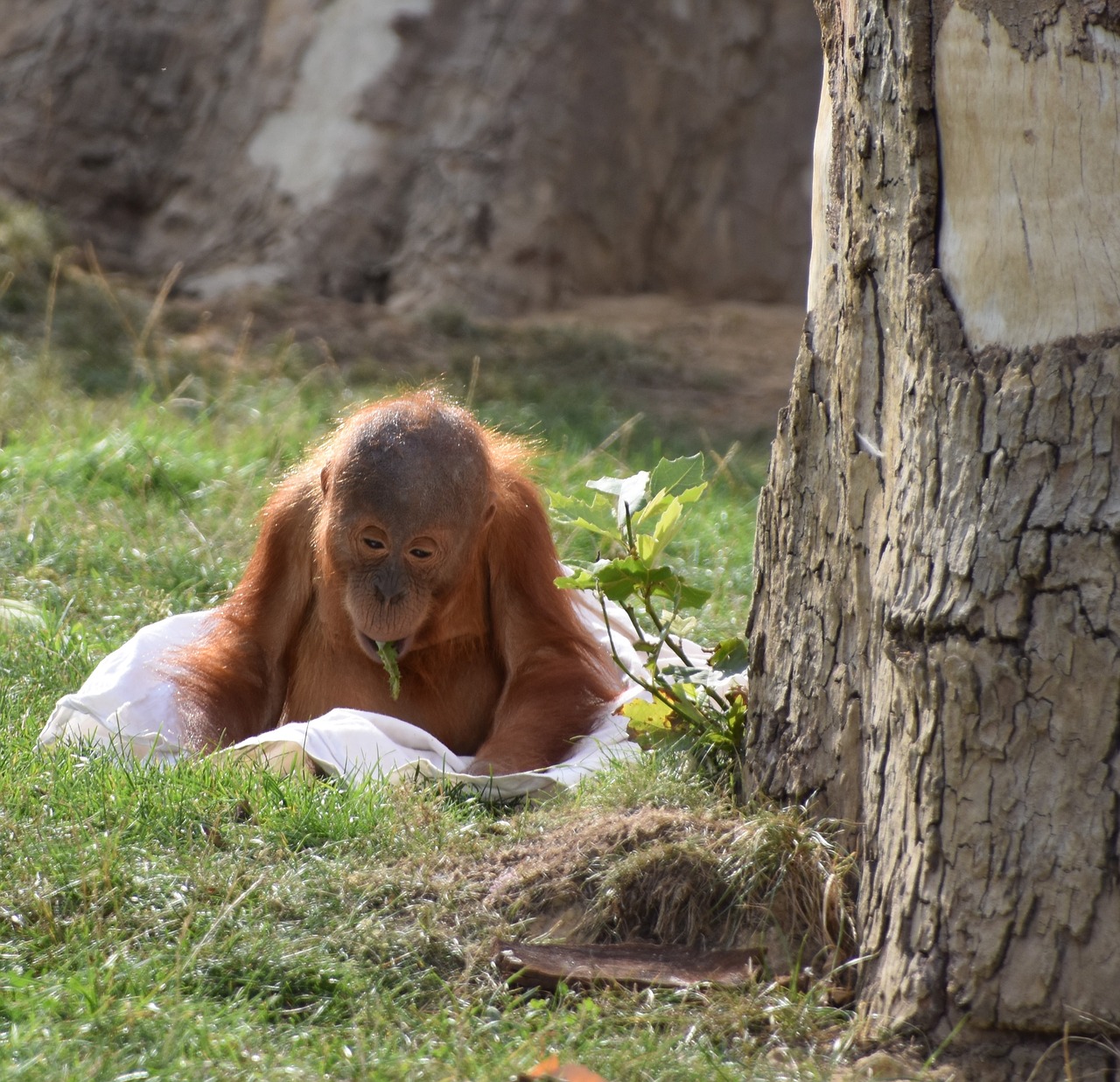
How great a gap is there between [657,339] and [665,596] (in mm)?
6518

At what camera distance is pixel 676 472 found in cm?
296

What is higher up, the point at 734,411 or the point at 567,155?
the point at 567,155

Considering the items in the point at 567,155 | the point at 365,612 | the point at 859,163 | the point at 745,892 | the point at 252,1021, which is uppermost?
the point at 567,155

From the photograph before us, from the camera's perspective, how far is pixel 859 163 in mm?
2396

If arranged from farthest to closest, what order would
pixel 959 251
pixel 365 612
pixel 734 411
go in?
1. pixel 734 411
2. pixel 365 612
3. pixel 959 251

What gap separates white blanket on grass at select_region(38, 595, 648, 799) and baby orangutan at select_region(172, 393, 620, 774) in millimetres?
69

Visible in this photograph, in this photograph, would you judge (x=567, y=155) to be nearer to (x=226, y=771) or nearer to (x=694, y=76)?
(x=694, y=76)

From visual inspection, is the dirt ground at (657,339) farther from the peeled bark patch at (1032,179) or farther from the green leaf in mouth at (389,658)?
the peeled bark patch at (1032,179)

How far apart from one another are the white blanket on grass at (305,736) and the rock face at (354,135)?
589 centimetres

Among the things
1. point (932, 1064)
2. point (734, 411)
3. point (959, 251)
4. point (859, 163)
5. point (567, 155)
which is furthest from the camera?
point (567, 155)

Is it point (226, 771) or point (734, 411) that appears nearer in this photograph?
point (226, 771)

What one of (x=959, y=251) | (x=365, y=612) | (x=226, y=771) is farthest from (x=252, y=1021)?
(x=959, y=251)

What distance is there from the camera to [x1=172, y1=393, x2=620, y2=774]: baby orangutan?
3.27m

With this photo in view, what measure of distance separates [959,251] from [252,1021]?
155cm
